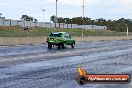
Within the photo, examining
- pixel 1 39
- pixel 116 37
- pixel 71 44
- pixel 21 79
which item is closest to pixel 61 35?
pixel 71 44

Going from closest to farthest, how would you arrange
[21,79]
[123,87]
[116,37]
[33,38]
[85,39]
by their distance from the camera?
1. [123,87]
2. [21,79]
3. [33,38]
4. [85,39]
5. [116,37]

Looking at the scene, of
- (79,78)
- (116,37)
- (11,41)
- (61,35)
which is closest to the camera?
(79,78)

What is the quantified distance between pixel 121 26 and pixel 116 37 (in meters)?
102

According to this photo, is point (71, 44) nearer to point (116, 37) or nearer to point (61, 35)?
point (61, 35)

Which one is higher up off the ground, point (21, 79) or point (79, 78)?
point (79, 78)

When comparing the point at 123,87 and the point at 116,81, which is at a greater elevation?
the point at 116,81

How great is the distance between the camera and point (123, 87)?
35.8 ft

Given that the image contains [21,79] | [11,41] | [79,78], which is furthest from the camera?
[11,41]

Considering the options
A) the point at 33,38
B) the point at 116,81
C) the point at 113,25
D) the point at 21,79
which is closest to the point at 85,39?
the point at 33,38

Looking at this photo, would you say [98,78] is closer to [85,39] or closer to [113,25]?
[85,39]

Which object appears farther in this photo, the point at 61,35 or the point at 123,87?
the point at 61,35

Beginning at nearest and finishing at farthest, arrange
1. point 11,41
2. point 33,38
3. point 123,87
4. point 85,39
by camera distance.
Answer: point 123,87, point 11,41, point 33,38, point 85,39

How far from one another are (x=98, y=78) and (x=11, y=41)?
A: 1592 inches

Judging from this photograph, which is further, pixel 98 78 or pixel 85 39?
pixel 85 39
